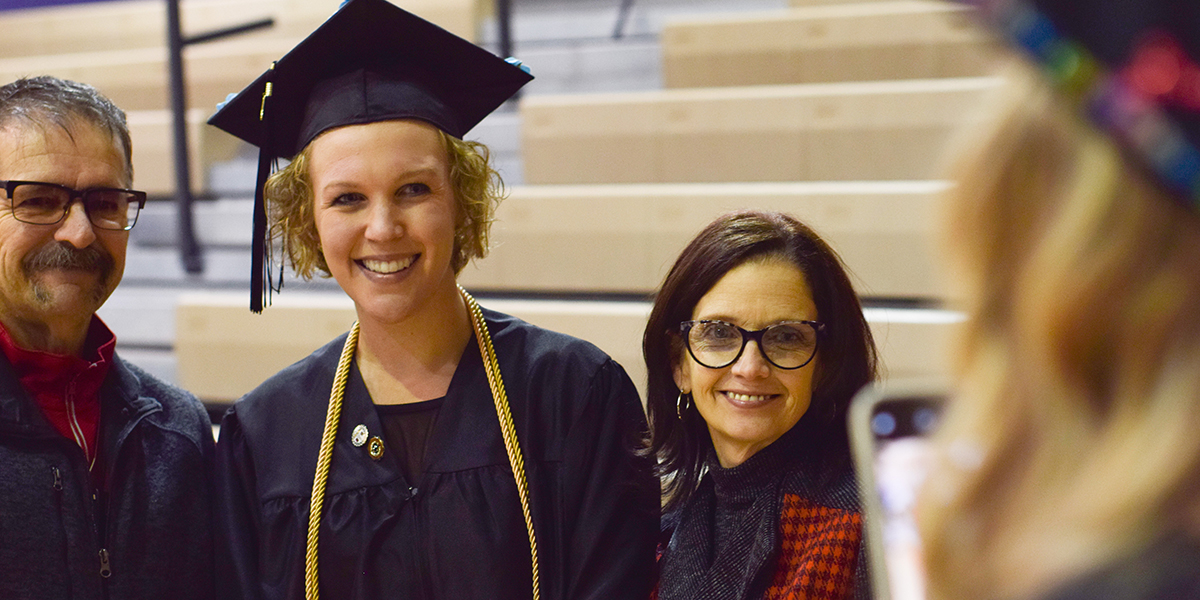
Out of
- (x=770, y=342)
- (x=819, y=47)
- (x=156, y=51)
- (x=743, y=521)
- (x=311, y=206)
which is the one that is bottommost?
(x=743, y=521)

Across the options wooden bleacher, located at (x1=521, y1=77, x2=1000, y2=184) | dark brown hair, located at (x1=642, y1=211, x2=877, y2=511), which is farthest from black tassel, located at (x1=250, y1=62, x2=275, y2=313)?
wooden bleacher, located at (x1=521, y1=77, x2=1000, y2=184)

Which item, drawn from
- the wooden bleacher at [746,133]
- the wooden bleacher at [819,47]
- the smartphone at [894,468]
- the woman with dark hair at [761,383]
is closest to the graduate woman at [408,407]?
the woman with dark hair at [761,383]

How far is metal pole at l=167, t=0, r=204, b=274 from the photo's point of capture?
3572mm

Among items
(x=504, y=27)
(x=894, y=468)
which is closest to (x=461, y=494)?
(x=894, y=468)

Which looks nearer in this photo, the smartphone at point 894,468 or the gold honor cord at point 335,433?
the smartphone at point 894,468

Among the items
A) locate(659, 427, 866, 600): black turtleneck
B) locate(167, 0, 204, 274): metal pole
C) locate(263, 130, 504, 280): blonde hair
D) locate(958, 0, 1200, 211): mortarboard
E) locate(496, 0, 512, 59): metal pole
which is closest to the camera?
locate(958, 0, 1200, 211): mortarboard

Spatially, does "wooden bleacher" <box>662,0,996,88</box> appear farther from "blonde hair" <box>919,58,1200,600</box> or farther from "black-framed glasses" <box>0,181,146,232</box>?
"blonde hair" <box>919,58,1200,600</box>

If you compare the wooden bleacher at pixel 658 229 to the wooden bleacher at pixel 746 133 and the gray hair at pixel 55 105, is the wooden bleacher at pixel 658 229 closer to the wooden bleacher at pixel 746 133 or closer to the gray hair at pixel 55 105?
the wooden bleacher at pixel 746 133

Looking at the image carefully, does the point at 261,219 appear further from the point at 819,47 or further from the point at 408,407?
the point at 819,47

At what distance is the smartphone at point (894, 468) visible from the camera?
59 cm

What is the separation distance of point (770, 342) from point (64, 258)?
3.60ft

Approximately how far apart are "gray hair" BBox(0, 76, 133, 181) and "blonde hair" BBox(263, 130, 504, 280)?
0.90ft

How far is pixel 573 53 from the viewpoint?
4.36 meters

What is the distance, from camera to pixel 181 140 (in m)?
3.68
